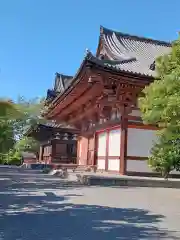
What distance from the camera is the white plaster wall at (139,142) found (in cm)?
1686

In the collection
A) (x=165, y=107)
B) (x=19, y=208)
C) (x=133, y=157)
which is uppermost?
(x=165, y=107)

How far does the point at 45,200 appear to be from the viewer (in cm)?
948

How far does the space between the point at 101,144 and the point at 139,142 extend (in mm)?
4149

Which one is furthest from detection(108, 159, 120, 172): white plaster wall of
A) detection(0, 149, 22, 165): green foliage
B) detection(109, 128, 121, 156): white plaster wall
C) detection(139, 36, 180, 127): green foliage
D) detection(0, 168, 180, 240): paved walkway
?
detection(0, 149, 22, 165): green foliage

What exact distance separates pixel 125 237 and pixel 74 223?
4.59 feet

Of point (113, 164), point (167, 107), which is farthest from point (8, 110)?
point (113, 164)

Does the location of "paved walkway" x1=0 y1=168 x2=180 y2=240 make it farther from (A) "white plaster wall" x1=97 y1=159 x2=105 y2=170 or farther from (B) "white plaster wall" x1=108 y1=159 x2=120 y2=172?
(A) "white plaster wall" x1=97 y1=159 x2=105 y2=170

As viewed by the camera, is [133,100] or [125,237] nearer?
[125,237]

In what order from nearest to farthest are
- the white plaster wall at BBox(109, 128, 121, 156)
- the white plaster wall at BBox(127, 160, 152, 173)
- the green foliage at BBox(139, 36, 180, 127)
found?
the green foliage at BBox(139, 36, 180, 127)
the white plaster wall at BBox(127, 160, 152, 173)
the white plaster wall at BBox(109, 128, 121, 156)

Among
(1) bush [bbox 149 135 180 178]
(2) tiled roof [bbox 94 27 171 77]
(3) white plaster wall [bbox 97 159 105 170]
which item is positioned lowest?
(3) white plaster wall [bbox 97 159 105 170]

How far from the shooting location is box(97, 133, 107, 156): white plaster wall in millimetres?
19920

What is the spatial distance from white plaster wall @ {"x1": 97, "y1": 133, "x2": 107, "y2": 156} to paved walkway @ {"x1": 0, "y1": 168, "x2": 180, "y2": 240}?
30.2ft

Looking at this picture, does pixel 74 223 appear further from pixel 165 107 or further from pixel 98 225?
pixel 165 107

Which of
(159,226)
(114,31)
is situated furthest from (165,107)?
(114,31)
